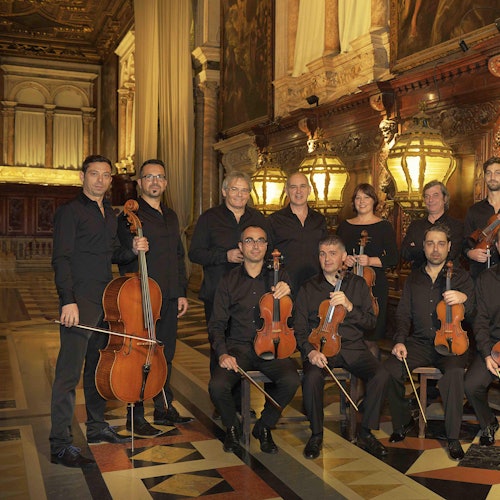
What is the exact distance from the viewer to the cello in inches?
137

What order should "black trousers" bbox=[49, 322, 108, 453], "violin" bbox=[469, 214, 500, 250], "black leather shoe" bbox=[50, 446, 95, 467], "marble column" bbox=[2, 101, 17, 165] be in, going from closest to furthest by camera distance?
"black leather shoe" bbox=[50, 446, 95, 467] < "black trousers" bbox=[49, 322, 108, 453] < "violin" bbox=[469, 214, 500, 250] < "marble column" bbox=[2, 101, 17, 165]

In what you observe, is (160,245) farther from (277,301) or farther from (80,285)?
(277,301)

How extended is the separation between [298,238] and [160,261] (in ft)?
3.19

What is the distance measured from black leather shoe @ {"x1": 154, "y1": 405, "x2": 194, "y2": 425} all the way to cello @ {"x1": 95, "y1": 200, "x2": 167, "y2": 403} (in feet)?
2.19

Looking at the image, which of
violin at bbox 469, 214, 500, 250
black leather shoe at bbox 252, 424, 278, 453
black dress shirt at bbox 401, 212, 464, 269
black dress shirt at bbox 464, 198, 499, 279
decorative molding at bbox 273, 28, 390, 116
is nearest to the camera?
black leather shoe at bbox 252, 424, 278, 453

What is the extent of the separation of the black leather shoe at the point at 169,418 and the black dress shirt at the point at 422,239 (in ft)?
6.08

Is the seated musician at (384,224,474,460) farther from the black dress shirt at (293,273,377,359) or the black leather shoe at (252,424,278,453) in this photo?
the black leather shoe at (252,424,278,453)

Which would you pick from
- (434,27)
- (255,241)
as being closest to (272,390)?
(255,241)

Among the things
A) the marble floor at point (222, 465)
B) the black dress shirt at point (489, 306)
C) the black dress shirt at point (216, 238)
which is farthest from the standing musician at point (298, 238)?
the black dress shirt at point (489, 306)

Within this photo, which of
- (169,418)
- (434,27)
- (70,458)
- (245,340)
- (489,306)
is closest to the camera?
(70,458)

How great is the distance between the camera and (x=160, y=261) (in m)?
4.13

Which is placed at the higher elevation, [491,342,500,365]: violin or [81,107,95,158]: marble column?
[81,107,95,158]: marble column

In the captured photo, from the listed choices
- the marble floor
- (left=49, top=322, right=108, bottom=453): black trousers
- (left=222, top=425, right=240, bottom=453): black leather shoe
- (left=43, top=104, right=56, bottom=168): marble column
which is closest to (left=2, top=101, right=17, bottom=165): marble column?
(left=43, top=104, right=56, bottom=168): marble column

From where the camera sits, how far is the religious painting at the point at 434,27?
5.68m
